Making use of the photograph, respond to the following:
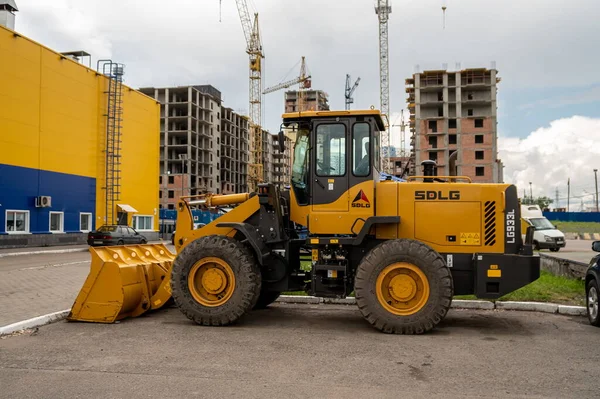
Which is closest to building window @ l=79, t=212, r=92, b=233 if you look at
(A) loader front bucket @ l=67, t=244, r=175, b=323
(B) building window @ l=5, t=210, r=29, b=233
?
(B) building window @ l=5, t=210, r=29, b=233

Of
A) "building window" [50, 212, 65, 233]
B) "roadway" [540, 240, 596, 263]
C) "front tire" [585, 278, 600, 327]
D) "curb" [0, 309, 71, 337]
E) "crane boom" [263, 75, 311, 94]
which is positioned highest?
"crane boom" [263, 75, 311, 94]

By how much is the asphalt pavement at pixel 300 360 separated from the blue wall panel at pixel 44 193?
1024 inches

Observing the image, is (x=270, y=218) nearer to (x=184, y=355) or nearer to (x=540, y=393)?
(x=184, y=355)

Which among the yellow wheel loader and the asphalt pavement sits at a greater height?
the yellow wheel loader

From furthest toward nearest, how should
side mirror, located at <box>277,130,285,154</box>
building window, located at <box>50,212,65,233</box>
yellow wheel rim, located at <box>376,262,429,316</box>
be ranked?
building window, located at <box>50,212,65,233</box> < side mirror, located at <box>277,130,285,154</box> < yellow wheel rim, located at <box>376,262,429,316</box>

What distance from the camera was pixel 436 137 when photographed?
100000mm

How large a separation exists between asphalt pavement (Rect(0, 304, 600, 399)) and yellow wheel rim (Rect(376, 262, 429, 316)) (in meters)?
0.49

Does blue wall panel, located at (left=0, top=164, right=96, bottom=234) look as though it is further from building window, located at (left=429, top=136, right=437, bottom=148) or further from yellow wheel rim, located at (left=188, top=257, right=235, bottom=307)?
building window, located at (left=429, top=136, right=437, bottom=148)

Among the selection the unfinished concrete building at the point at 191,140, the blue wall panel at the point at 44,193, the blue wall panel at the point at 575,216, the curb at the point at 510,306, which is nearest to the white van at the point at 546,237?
the curb at the point at 510,306

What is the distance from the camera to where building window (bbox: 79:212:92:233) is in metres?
37.8

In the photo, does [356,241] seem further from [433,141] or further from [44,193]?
[433,141]

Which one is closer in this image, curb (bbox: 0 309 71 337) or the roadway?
curb (bbox: 0 309 71 337)

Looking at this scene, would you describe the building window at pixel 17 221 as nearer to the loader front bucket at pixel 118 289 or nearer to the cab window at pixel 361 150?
the loader front bucket at pixel 118 289

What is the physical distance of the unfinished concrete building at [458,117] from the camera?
97688 millimetres
